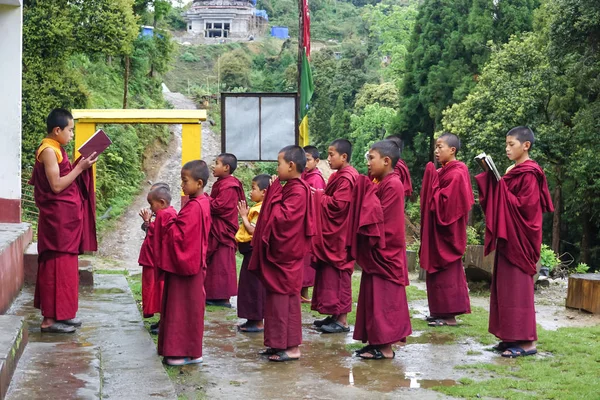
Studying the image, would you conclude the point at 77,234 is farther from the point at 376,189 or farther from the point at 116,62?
the point at 116,62

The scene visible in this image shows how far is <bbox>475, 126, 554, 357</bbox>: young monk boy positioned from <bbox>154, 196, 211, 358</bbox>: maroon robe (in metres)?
2.54

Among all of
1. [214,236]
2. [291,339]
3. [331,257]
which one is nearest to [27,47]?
[214,236]

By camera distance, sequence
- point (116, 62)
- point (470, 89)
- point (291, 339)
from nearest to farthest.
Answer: point (291, 339)
point (470, 89)
point (116, 62)

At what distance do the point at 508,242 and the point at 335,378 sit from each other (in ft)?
6.81

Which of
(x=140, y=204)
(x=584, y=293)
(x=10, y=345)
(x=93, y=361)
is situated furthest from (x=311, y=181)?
(x=140, y=204)

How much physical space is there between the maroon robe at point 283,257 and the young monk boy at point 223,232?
2487 millimetres

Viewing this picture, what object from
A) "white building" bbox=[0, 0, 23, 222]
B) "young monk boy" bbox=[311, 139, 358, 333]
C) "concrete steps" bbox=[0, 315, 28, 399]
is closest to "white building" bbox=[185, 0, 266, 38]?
"white building" bbox=[0, 0, 23, 222]

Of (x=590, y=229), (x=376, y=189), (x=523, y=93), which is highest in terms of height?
(x=523, y=93)

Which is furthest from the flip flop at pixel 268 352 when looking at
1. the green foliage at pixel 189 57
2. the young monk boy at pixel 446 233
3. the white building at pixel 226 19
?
the white building at pixel 226 19

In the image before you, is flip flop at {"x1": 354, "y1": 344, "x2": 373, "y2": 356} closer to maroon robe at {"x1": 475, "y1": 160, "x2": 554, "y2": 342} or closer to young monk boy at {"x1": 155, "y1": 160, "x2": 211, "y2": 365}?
maroon robe at {"x1": 475, "y1": 160, "x2": 554, "y2": 342}

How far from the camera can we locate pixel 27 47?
1880 cm

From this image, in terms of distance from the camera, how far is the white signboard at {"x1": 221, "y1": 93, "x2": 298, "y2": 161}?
11930 mm

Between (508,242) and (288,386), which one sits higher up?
(508,242)

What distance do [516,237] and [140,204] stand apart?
2144cm
